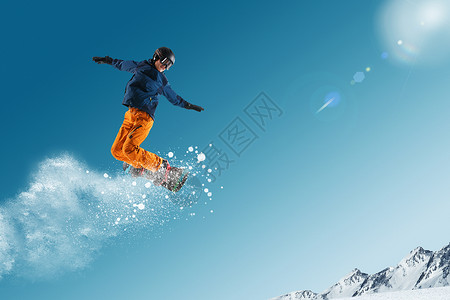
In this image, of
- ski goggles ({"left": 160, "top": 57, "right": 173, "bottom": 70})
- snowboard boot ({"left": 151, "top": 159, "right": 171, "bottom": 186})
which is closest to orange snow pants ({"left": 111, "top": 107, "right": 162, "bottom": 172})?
snowboard boot ({"left": 151, "top": 159, "right": 171, "bottom": 186})

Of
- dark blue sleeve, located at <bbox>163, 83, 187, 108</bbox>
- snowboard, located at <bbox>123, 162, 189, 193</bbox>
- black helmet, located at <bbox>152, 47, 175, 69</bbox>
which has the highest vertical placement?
black helmet, located at <bbox>152, 47, 175, 69</bbox>

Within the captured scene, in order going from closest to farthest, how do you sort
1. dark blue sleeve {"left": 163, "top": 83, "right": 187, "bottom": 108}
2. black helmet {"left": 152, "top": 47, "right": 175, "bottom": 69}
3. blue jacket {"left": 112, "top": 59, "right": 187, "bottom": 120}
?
blue jacket {"left": 112, "top": 59, "right": 187, "bottom": 120} < black helmet {"left": 152, "top": 47, "right": 175, "bottom": 69} < dark blue sleeve {"left": 163, "top": 83, "right": 187, "bottom": 108}

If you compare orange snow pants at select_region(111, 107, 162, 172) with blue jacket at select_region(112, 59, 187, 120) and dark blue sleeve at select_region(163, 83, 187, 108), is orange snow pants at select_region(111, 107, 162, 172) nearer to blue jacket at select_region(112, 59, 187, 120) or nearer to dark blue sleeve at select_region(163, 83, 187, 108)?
blue jacket at select_region(112, 59, 187, 120)

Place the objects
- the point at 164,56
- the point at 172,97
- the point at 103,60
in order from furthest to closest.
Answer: the point at 172,97, the point at 103,60, the point at 164,56

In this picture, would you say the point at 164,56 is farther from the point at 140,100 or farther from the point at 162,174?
the point at 162,174

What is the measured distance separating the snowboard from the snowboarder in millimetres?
444

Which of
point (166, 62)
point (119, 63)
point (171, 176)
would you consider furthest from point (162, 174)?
point (119, 63)

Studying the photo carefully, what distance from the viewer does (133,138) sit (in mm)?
7637

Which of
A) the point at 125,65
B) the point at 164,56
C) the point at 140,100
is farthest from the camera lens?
the point at 125,65

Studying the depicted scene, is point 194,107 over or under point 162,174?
over

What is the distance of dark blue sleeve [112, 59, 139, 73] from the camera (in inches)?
311

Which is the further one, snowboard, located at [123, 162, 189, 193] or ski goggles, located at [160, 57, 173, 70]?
snowboard, located at [123, 162, 189, 193]

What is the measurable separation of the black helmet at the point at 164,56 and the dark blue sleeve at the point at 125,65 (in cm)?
50

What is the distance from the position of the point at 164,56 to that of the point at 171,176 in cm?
312
